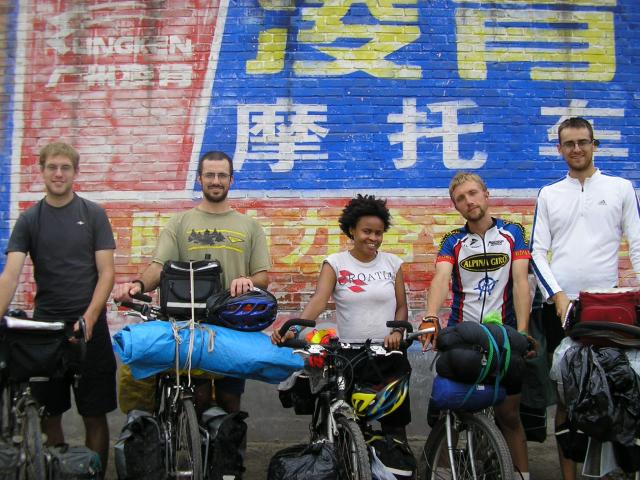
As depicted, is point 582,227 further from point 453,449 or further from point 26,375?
point 26,375

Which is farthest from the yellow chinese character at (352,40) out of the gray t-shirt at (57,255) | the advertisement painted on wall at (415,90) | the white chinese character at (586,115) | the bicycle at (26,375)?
the bicycle at (26,375)

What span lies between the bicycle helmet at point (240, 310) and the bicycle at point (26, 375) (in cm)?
76

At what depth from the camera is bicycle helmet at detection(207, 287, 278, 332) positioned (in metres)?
4.39

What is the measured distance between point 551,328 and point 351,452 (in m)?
1.66

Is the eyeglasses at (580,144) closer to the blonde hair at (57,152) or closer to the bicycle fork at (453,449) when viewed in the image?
the bicycle fork at (453,449)

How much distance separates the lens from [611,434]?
393cm

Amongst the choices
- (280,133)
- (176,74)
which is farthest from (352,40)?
(176,74)

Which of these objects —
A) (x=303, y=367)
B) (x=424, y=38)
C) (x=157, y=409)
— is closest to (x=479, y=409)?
(x=303, y=367)

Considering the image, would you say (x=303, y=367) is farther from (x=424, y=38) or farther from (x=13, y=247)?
(x=424, y=38)

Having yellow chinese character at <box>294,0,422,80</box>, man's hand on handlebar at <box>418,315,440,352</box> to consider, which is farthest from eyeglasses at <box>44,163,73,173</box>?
yellow chinese character at <box>294,0,422,80</box>

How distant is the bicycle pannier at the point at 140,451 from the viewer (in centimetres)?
417

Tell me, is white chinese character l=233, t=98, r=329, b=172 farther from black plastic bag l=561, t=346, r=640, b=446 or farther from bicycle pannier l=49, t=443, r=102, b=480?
black plastic bag l=561, t=346, r=640, b=446

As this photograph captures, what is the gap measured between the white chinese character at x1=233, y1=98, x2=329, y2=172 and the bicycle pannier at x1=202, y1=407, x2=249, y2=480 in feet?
8.61

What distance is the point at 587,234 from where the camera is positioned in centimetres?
461
